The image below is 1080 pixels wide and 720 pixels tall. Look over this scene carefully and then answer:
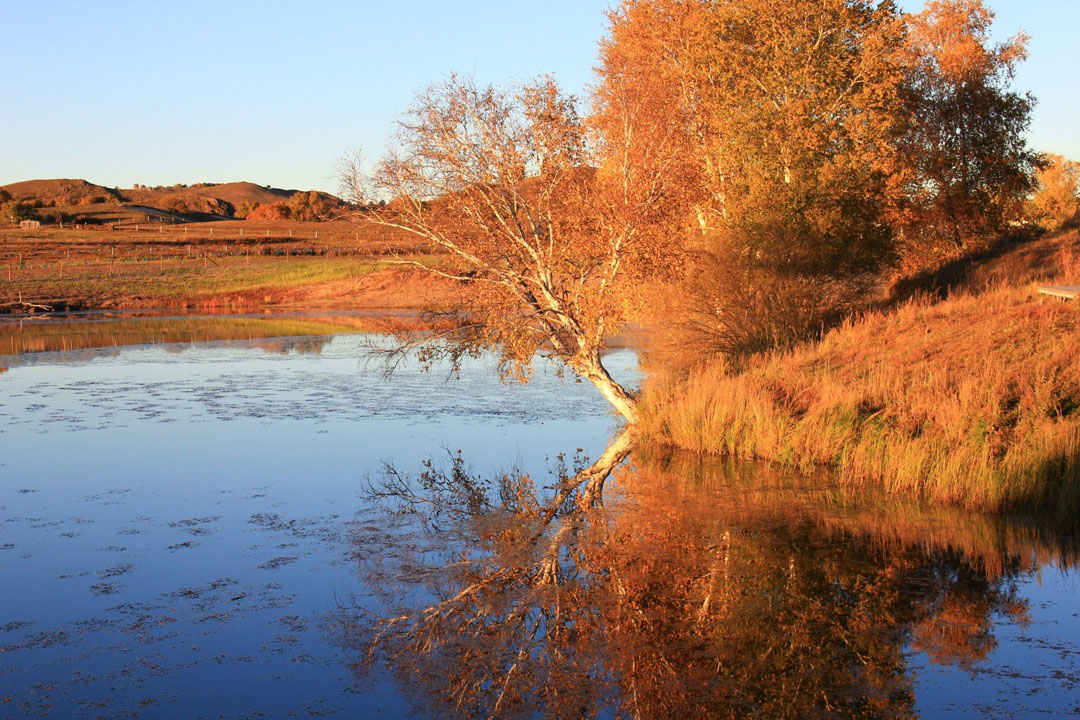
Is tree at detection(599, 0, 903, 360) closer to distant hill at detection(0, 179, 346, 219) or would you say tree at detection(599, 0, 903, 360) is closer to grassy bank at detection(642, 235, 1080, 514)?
grassy bank at detection(642, 235, 1080, 514)

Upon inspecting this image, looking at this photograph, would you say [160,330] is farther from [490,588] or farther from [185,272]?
[490,588]

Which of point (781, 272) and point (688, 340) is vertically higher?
point (781, 272)

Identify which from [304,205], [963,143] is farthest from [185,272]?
[963,143]

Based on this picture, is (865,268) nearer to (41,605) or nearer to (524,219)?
(524,219)

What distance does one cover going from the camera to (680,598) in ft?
27.9

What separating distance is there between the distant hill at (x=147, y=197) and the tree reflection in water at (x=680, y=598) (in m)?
72.2

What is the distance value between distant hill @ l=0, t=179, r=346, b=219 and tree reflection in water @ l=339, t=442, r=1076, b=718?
72.2 m

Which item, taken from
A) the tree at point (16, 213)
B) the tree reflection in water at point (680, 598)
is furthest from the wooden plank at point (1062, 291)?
the tree at point (16, 213)

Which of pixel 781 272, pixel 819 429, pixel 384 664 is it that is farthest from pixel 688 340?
pixel 384 664

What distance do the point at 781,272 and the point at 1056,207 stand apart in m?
37.8

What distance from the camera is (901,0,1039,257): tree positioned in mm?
29125

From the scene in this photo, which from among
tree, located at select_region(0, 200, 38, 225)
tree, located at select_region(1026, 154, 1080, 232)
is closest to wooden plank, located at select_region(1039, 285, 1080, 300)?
tree, located at select_region(1026, 154, 1080, 232)

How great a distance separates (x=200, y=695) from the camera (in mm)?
6805

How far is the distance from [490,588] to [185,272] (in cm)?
5018
